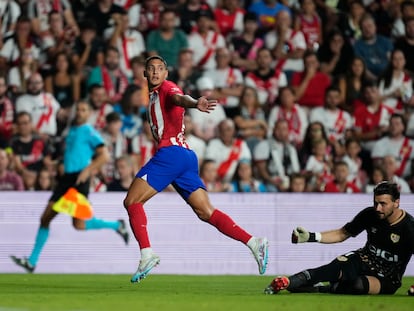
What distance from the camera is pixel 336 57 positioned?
19.7 m

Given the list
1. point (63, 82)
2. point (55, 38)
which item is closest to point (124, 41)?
point (55, 38)

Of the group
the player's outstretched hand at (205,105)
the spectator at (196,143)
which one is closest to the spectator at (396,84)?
the spectator at (196,143)

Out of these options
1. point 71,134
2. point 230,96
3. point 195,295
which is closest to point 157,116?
point 195,295

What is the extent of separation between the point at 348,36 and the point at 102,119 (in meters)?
4.98

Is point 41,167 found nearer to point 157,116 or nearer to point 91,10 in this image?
point 91,10

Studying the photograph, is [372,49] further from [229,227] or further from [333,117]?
[229,227]

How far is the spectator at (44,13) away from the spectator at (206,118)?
2.64m

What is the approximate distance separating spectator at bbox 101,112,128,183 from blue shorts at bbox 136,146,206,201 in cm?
548

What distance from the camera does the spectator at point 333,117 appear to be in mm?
18500

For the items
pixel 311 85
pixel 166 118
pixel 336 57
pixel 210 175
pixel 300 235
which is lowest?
pixel 210 175

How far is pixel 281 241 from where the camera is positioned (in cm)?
1555

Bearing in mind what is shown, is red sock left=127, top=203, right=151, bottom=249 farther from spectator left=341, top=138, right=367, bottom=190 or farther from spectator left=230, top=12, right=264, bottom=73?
spectator left=230, top=12, right=264, bottom=73

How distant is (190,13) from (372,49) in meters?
3.25

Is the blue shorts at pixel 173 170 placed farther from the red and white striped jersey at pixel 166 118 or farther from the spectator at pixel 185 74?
the spectator at pixel 185 74
